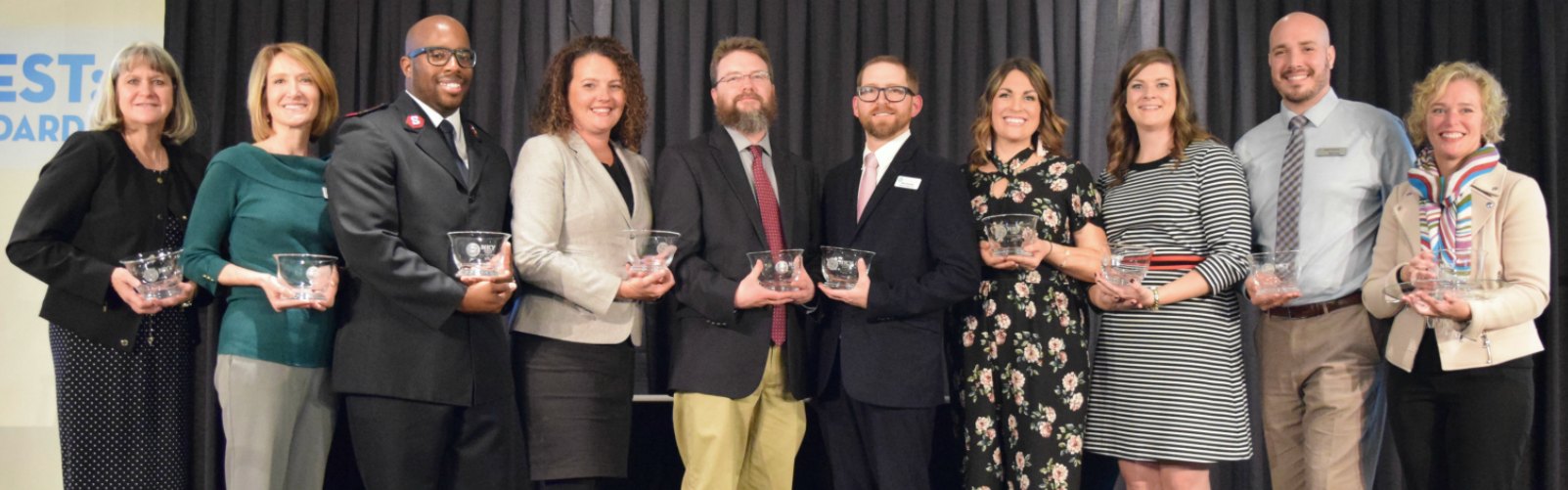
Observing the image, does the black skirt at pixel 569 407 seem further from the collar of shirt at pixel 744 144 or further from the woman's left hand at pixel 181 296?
the woman's left hand at pixel 181 296

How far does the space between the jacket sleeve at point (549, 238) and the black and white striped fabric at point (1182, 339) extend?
157 cm

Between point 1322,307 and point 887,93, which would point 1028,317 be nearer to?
point 887,93

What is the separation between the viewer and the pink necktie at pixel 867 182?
342 cm

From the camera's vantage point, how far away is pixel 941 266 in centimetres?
325

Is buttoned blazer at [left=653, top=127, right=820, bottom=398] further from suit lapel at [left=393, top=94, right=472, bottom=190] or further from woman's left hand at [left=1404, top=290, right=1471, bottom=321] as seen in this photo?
woman's left hand at [left=1404, top=290, right=1471, bottom=321]

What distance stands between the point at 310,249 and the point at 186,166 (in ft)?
2.47

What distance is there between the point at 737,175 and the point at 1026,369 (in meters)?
1.03

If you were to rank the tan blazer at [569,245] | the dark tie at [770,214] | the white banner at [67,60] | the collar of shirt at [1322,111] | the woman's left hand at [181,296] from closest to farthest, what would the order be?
the tan blazer at [569,245] → the woman's left hand at [181,296] → the dark tie at [770,214] → the collar of shirt at [1322,111] → the white banner at [67,60]

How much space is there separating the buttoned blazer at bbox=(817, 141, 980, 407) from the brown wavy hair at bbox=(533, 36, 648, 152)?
74 centimetres

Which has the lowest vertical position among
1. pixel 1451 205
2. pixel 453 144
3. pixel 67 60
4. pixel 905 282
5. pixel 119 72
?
pixel 905 282

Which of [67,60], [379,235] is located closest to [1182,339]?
[379,235]

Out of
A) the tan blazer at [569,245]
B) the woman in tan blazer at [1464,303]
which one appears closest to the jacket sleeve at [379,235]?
the tan blazer at [569,245]

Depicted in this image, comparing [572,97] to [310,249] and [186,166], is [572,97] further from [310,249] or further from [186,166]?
[186,166]

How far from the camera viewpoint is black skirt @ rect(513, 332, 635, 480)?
3152 millimetres
